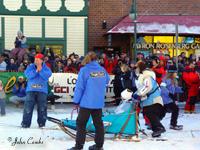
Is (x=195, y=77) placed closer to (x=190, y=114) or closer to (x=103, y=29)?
(x=190, y=114)

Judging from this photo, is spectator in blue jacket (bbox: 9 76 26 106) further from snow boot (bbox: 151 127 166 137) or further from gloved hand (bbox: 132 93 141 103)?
snow boot (bbox: 151 127 166 137)

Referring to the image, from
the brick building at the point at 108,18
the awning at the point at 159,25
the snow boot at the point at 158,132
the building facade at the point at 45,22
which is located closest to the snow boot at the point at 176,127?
the snow boot at the point at 158,132

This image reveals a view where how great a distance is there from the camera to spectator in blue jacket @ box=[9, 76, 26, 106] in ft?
48.6

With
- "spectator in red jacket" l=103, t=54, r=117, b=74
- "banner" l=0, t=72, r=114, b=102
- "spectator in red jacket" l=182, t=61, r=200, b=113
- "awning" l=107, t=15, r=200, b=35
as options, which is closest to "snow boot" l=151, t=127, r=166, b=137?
"spectator in red jacket" l=182, t=61, r=200, b=113

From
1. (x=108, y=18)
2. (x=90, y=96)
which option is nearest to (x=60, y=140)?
(x=90, y=96)

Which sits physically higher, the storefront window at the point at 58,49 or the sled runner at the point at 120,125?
the storefront window at the point at 58,49

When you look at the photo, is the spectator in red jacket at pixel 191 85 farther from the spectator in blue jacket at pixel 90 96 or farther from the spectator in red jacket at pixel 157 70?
the spectator in blue jacket at pixel 90 96

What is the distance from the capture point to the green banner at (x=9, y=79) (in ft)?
50.6

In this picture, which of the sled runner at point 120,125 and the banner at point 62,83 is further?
the banner at point 62,83

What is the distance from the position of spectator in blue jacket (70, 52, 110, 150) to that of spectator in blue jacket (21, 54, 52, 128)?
2481 mm

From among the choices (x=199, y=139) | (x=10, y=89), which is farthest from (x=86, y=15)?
(x=199, y=139)

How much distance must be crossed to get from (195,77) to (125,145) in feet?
18.1

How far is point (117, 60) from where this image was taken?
17.4 meters

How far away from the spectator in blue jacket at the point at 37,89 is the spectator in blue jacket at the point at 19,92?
3446mm
